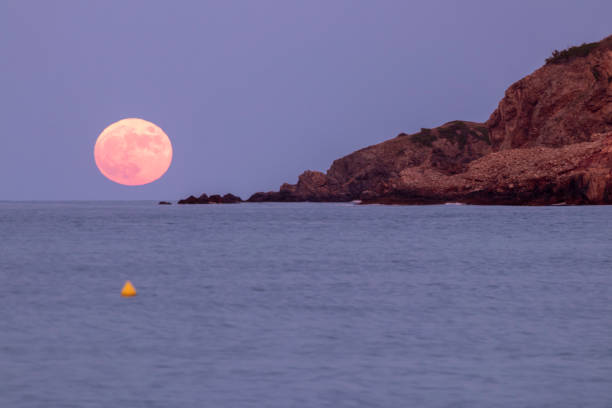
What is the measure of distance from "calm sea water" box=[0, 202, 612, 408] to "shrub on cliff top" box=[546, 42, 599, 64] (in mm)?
95357

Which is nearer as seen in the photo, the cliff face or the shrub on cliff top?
the cliff face

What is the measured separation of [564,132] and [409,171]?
26188 millimetres

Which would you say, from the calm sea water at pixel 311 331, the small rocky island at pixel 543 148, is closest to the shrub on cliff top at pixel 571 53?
the small rocky island at pixel 543 148

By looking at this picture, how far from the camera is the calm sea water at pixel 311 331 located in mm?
11125

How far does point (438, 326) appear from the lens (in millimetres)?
16844

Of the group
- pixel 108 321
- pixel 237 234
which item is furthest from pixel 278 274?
pixel 237 234

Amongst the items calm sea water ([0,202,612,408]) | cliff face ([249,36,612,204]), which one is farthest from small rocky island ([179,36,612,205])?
calm sea water ([0,202,612,408])

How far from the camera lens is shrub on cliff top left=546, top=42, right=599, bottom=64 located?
401 feet

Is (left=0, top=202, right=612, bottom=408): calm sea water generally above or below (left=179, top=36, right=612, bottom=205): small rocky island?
below

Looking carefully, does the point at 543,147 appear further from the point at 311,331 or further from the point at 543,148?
the point at 311,331

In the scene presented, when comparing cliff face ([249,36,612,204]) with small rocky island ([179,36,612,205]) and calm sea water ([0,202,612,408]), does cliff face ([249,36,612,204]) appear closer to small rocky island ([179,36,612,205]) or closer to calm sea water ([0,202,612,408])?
small rocky island ([179,36,612,205])

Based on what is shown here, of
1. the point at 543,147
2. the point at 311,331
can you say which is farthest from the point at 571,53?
the point at 311,331

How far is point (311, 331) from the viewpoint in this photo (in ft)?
53.3

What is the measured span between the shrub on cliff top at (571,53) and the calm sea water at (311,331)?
95357 millimetres
